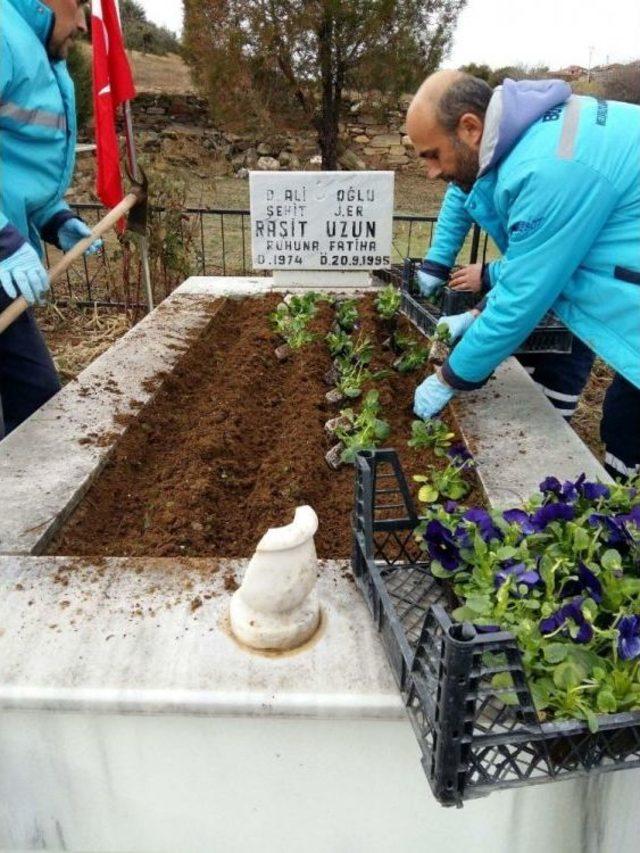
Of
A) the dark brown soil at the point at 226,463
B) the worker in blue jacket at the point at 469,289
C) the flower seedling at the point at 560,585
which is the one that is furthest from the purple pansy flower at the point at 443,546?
the worker in blue jacket at the point at 469,289

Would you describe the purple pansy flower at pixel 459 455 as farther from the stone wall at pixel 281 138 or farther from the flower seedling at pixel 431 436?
the stone wall at pixel 281 138

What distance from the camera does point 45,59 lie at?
2.65m

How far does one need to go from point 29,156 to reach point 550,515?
7.93ft

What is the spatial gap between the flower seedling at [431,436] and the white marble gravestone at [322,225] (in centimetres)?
235

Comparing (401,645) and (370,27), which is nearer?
(401,645)

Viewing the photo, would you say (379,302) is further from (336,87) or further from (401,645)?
(336,87)

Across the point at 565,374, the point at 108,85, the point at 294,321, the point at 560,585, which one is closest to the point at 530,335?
the point at 565,374

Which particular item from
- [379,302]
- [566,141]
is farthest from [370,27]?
[566,141]

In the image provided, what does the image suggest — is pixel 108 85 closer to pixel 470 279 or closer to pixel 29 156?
pixel 29 156

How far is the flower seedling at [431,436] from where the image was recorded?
252 centimetres

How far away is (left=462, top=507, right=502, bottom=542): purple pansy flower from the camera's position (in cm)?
152

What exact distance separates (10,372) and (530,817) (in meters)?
2.55

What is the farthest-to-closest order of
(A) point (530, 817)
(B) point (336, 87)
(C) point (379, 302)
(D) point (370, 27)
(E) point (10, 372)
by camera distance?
(B) point (336, 87), (D) point (370, 27), (C) point (379, 302), (E) point (10, 372), (A) point (530, 817)

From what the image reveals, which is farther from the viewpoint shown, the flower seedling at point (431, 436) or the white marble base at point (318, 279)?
the white marble base at point (318, 279)
